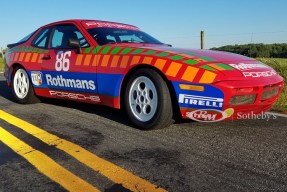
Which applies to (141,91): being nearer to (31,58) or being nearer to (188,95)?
(188,95)

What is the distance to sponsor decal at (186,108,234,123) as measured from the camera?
348 centimetres

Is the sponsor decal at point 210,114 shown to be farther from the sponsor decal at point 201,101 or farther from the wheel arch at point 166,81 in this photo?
the wheel arch at point 166,81

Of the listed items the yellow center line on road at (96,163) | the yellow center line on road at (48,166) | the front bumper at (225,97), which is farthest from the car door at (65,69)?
the front bumper at (225,97)

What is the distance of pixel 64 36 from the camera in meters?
5.16

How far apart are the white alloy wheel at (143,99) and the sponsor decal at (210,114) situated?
427mm

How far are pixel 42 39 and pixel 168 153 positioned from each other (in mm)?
3393

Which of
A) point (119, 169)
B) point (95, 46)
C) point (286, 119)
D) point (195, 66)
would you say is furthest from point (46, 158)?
point (286, 119)

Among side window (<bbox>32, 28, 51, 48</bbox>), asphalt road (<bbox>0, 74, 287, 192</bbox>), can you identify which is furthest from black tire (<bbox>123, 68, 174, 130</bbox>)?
side window (<bbox>32, 28, 51, 48</bbox>)

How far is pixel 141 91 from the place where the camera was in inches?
156

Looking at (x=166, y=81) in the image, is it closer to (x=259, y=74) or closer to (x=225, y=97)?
(x=225, y=97)

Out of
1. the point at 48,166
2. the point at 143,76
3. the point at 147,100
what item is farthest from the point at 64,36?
the point at 48,166

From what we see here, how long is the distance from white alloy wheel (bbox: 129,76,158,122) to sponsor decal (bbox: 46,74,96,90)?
0.64 meters

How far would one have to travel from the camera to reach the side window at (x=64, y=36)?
4.91m

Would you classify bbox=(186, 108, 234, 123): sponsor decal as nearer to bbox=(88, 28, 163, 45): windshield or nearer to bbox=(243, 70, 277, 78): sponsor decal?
bbox=(243, 70, 277, 78): sponsor decal
